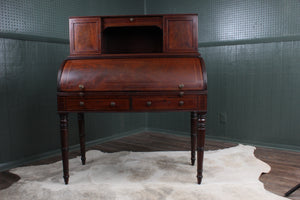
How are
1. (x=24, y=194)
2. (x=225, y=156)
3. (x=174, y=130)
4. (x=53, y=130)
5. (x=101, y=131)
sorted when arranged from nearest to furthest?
(x=24, y=194), (x=225, y=156), (x=53, y=130), (x=101, y=131), (x=174, y=130)

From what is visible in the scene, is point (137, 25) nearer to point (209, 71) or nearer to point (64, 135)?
point (64, 135)

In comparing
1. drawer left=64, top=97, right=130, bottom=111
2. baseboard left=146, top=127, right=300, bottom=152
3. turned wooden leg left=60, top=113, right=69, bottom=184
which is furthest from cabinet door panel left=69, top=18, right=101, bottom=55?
baseboard left=146, top=127, right=300, bottom=152

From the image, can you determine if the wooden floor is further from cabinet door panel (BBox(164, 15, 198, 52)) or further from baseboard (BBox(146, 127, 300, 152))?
cabinet door panel (BBox(164, 15, 198, 52))

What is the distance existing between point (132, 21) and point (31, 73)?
1391mm

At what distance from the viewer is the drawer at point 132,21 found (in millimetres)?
2609

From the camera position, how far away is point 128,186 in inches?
94.9

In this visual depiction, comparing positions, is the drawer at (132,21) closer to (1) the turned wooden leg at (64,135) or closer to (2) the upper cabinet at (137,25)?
(2) the upper cabinet at (137,25)

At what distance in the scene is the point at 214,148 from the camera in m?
3.67

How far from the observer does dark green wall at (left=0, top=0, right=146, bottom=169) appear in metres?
2.94

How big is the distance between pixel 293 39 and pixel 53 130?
3230mm

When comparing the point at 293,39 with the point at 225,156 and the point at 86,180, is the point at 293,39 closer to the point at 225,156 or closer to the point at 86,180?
the point at 225,156

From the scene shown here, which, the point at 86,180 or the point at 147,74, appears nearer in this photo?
the point at 147,74

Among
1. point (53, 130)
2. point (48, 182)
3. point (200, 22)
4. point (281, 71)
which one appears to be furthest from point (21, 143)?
point (281, 71)

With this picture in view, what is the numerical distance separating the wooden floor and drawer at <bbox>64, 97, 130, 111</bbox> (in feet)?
3.14
